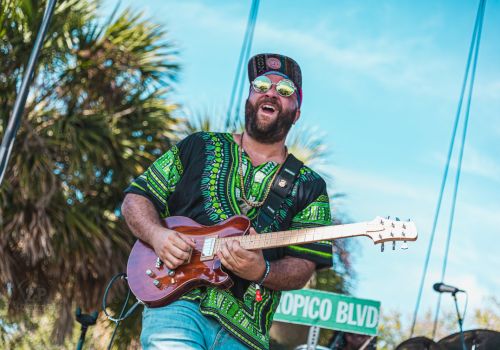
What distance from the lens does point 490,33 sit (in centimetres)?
834

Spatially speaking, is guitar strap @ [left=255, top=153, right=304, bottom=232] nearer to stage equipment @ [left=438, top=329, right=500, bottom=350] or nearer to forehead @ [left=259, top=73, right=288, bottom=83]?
forehead @ [left=259, top=73, right=288, bottom=83]

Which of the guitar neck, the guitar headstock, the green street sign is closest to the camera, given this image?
the guitar headstock

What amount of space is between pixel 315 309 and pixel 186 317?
431cm

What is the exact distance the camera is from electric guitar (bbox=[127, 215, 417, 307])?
2.88 m

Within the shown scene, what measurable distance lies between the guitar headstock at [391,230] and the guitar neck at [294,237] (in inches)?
3.0

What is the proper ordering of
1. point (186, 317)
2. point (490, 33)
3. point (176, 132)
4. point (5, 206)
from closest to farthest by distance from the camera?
point (186, 317) < point (490, 33) < point (5, 206) < point (176, 132)

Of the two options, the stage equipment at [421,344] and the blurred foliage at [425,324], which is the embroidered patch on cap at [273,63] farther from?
the blurred foliage at [425,324]

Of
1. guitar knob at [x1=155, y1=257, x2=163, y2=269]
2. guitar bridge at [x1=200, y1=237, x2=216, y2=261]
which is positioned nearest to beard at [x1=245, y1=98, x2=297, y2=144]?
guitar bridge at [x1=200, y1=237, x2=216, y2=261]

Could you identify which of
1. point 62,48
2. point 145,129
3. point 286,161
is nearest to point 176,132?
point 145,129

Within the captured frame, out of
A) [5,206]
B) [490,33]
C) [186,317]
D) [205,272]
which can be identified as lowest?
[186,317]

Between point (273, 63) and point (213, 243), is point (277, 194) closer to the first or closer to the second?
point (213, 243)

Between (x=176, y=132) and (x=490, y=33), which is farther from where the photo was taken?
(x=176, y=132)

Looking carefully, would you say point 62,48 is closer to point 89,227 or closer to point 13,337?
point 89,227

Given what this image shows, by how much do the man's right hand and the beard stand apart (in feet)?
1.97
